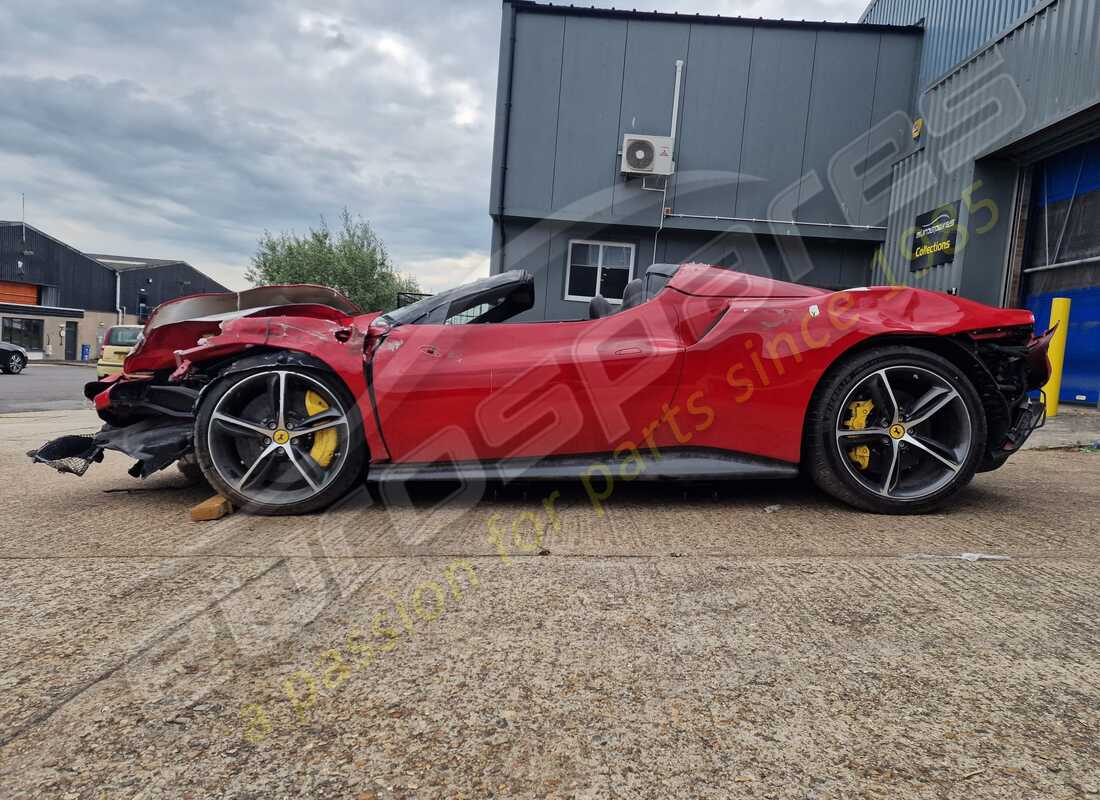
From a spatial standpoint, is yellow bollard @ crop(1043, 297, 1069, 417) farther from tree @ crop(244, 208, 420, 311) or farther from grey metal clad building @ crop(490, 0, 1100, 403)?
tree @ crop(244, 208, 420, 311)

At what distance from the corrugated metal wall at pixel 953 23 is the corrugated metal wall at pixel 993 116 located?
95cm

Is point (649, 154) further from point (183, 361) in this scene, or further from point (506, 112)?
point (183, 361)

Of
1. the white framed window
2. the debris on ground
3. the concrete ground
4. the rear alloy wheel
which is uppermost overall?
the white framed window

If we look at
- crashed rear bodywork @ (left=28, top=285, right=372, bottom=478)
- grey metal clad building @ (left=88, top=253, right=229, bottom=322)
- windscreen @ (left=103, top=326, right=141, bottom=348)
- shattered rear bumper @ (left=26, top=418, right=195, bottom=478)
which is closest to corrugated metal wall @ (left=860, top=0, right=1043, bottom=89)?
crashed rear bodywork @ (left=28, top=285, right=372, bottom=478)

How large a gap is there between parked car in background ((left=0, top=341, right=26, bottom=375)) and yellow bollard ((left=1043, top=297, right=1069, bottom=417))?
26.8 m

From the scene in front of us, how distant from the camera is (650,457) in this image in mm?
2697

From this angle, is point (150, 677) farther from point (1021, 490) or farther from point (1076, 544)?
point (1021, 490)

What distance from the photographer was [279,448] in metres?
2.66

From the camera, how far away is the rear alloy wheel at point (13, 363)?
68.1 ft

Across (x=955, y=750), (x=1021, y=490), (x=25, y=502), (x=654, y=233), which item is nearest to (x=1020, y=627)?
(x=955, y=750)

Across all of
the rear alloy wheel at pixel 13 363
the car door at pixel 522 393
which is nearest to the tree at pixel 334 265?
the rear alloy wheel at pixel 13 363

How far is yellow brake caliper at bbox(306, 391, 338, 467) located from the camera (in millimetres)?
2709

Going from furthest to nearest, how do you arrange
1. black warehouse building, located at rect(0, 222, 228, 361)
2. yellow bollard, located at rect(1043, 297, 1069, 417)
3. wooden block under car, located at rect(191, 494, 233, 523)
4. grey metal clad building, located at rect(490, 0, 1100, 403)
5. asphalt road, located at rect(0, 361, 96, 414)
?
1. black warehouse building, located at rect(0, 222, 228, 361)
2. grey metal clad building, located at rect(490, 0, 1100, 403)
3. asphalt road, located at rect(0, 361, 96, 414)
4. yellow bollard, located at rect(1043, 297, 1069, 417)
5. wooden block under car, located at rect(191, 494, 233, 523)

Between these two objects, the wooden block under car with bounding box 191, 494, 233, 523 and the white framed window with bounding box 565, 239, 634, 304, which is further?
the white framed window with bounding box 565, 239, 634, 304
